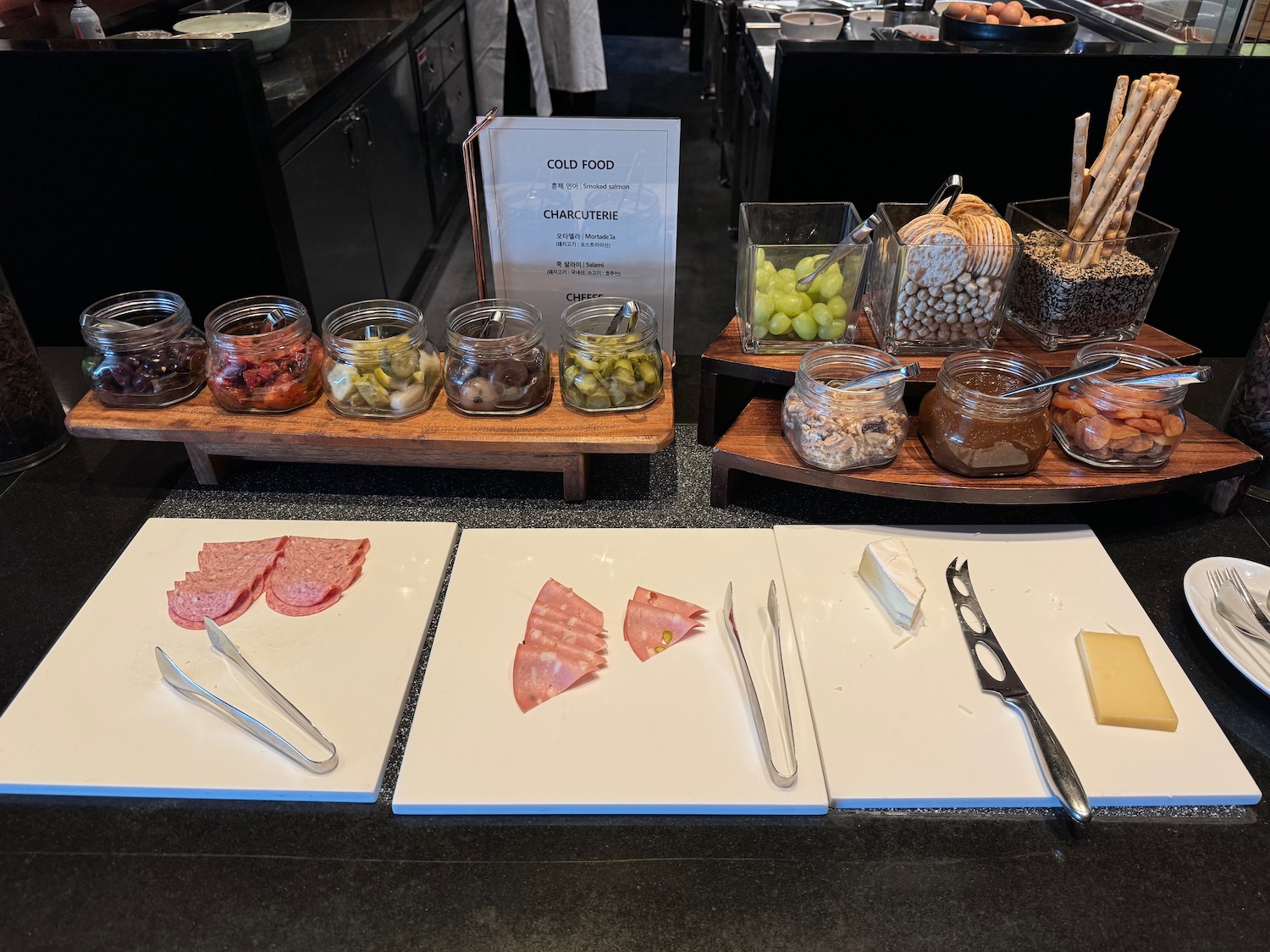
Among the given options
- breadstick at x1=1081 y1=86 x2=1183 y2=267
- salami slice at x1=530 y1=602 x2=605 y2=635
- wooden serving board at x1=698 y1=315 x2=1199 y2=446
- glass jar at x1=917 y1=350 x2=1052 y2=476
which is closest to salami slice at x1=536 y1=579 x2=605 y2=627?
salami slice at x1=530 y1=602 x2=605 y2=635

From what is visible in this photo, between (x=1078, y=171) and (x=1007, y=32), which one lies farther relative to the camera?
(x=1007, y=32)

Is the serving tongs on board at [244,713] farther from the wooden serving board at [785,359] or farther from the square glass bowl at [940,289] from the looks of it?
the square glass bowl at [940,289]

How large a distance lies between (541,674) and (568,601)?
103 millimetres

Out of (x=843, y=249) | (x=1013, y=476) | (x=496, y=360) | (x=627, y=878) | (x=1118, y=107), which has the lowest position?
(x=627, y=878)

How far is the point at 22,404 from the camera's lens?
1.11 meters

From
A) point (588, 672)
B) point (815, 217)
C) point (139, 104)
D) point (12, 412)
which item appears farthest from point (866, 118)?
point (12, 412)

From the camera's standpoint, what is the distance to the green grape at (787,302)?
1.03m

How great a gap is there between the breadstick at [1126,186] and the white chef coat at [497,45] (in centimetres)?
272

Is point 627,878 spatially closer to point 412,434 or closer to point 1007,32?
point 412,434

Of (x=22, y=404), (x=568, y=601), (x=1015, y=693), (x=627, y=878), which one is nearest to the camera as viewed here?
(x=627, y=878)

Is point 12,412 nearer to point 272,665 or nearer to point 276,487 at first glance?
point 276,487

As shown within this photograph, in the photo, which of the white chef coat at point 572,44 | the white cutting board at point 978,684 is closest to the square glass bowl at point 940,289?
the white cutting board at point 978,684

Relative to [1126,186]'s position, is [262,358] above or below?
below

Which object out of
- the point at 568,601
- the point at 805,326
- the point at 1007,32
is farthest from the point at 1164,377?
the point at 1007,32
